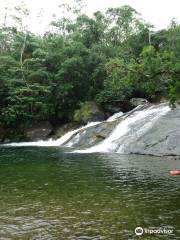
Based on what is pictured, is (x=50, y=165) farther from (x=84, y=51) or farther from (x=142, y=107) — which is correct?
(x=84, y=51)

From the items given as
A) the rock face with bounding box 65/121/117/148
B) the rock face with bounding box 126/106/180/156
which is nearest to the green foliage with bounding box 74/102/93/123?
the rock face with bounding box 65/121/117/148

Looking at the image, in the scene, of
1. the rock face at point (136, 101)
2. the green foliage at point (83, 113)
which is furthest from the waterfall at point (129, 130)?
the green foliage at point (83, 113)

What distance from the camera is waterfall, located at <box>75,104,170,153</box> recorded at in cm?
3216

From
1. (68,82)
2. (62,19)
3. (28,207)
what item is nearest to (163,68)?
(28,207)

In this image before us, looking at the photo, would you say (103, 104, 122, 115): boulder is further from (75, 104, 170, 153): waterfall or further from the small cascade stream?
(75, 104, 170, 153): waterfall

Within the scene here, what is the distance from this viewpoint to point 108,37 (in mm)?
61938

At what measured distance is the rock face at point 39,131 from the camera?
46.0m

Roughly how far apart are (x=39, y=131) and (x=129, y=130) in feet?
52.2

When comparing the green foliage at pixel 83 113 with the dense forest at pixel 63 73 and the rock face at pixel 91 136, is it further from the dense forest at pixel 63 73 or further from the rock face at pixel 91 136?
the rock face at pixel 91 136

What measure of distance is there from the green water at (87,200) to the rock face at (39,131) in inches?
843

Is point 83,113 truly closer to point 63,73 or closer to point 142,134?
point 63,73

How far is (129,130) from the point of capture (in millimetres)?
34281

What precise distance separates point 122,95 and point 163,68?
100 feet

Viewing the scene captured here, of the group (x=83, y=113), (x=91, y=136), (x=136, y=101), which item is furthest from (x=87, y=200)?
(x=136, y=101)
